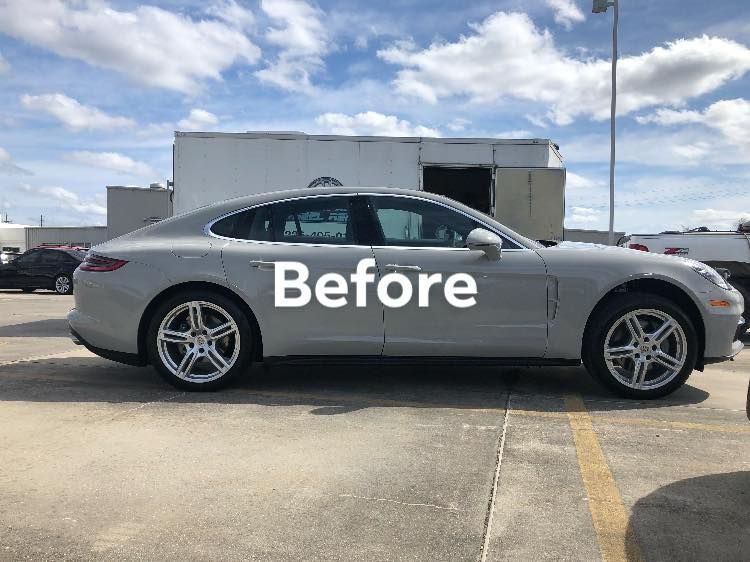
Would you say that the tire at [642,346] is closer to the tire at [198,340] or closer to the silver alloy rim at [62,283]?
the tire at [198,340]

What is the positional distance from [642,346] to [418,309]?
1.57 m

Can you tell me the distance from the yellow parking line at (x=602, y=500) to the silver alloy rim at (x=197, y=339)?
2340 millimetres

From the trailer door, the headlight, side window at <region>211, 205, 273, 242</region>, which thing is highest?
the trailer door

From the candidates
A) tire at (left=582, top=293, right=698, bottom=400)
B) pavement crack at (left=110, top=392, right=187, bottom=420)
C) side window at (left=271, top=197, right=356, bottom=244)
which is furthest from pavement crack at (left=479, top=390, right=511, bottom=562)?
pavement crack at (left=110, top=392, right=187, bottom=420)

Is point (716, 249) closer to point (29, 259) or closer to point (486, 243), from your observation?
point (486, 243)

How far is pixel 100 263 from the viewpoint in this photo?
4.39 metres

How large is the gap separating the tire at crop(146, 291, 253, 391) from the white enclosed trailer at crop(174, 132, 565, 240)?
19.6 ft

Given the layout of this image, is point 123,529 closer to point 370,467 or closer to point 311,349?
point 370,467

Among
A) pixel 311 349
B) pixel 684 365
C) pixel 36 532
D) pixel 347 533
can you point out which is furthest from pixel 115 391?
pixel 684 365

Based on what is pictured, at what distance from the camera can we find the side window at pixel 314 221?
14.4ft

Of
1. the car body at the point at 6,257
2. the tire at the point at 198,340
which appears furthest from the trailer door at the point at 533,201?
the car body at the point at 6,257

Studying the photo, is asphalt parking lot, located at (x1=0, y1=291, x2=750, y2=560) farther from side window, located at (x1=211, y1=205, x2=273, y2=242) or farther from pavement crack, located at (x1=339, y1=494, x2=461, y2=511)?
side window, located at (x1=211, y1=205, x2=273, y2=242)

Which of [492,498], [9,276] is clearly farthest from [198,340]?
[9,276]

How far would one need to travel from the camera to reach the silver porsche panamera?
4.21 m
